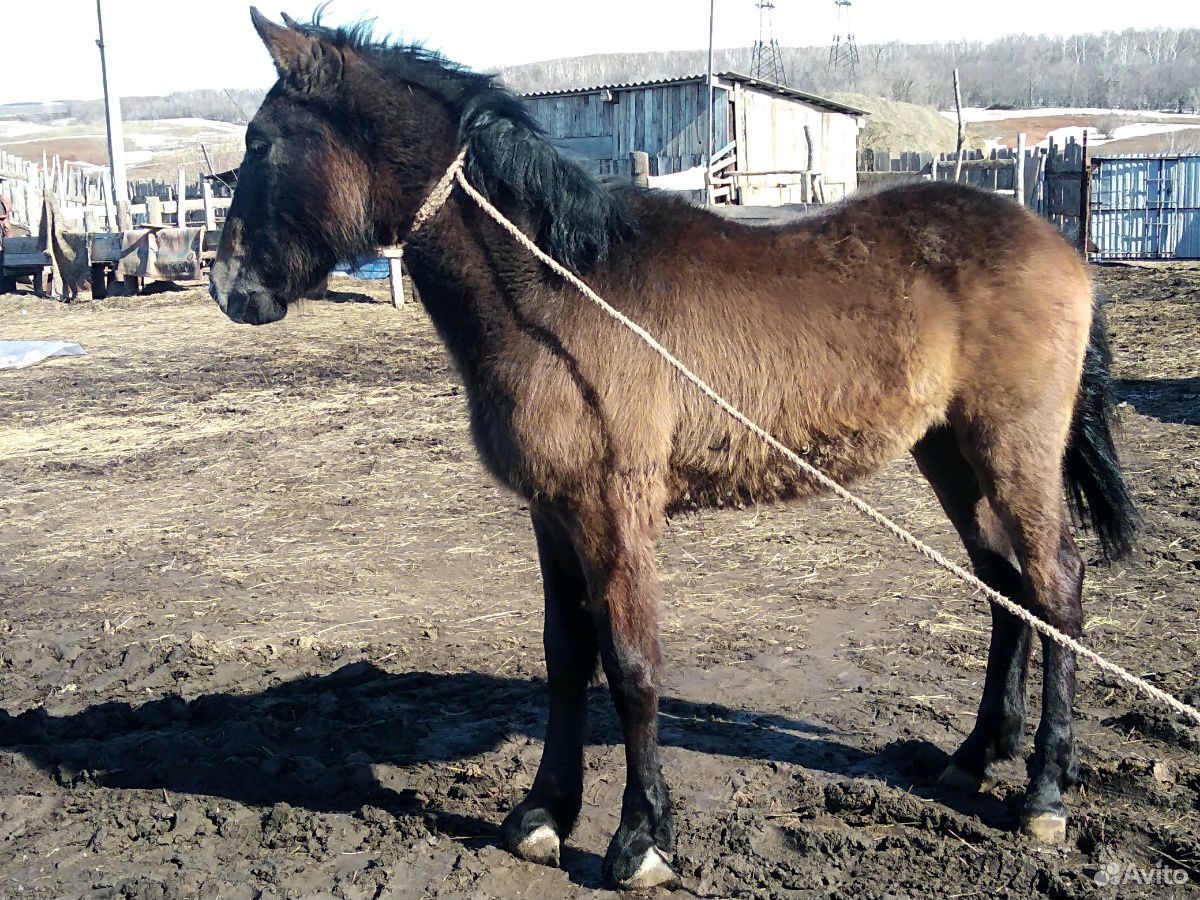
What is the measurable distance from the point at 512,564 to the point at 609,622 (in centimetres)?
304

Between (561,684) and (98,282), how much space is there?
18.9 meters

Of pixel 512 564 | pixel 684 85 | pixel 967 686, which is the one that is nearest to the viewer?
pixel 967 686

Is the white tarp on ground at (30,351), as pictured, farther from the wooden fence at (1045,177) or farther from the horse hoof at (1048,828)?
the wooden fence at (1045,177)

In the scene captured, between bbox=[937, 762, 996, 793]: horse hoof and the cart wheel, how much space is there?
1937cm

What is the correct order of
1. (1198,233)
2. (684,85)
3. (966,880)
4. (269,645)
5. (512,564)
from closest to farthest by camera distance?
(966,880)
(269,645)
(512,564)
(1198,233)
(684,85)

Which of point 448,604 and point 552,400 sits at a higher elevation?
point 552,400

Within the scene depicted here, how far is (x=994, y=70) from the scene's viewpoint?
86812mm

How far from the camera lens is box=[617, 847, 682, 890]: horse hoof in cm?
331

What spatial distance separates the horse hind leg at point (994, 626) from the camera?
390 centimetres

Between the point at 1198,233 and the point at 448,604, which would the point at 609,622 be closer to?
the point at 448,604

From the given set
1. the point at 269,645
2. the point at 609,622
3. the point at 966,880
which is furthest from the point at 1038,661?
the point at 269,645

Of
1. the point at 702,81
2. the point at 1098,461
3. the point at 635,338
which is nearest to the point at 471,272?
the point at 635,338

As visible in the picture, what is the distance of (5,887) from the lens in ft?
10.9
